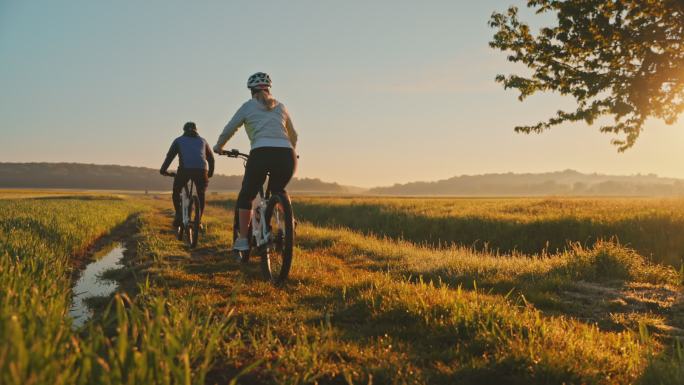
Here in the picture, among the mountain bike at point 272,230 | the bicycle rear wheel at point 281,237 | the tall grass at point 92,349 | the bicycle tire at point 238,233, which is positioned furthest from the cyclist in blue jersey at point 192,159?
the tall grass at point 92,349

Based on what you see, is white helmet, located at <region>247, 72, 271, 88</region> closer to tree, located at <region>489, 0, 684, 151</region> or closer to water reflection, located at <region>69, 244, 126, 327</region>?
water reflection, located at <region>69, 244, 126, 327</region>

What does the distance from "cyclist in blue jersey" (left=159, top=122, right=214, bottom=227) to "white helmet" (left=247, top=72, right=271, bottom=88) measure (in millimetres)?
4244

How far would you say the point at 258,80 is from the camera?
665cm

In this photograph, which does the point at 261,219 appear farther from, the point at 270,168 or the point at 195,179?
the point at 195,179

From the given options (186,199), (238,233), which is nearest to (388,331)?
(238,233)

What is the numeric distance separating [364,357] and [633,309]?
14.3 feet

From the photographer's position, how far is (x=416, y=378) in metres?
3.16

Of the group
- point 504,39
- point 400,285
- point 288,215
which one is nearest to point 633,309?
point 400,285

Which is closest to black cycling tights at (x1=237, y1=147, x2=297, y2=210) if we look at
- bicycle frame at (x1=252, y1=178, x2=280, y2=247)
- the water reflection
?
Answer: bicycle frame at (x1=252, y1=178, x2=280, y2=247)

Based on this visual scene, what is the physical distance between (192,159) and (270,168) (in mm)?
4459

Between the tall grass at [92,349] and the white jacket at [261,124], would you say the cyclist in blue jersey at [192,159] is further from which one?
the tall grass at [92,349]

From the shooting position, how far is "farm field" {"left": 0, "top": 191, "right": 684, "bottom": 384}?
8.66 feet

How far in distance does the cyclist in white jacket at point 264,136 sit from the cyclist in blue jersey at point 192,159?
3.80 meters

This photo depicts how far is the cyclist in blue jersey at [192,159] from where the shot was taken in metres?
10.3
